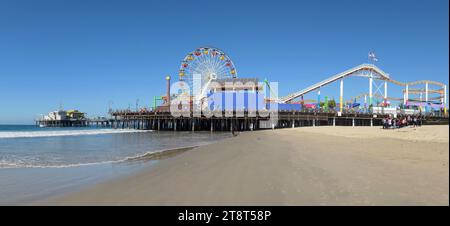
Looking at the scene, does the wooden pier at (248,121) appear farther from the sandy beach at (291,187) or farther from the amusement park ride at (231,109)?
the sandy beach at (291,187)

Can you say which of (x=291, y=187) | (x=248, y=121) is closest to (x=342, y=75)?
(x=248, y=121)

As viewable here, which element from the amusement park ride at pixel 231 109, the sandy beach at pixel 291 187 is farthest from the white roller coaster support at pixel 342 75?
the sandy beach at pixel 291 187

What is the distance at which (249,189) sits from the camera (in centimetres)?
487

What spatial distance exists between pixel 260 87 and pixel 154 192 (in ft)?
191

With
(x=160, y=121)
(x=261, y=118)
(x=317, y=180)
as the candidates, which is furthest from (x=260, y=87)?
(x=317, y=180)

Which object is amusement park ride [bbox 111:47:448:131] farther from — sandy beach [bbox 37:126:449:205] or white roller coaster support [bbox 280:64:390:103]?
sandy beach [bbox 37:126:449:205]

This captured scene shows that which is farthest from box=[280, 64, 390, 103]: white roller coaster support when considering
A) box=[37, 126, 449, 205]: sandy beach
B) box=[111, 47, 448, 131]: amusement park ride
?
box=[37, 126, 449, 205]: sandy beach

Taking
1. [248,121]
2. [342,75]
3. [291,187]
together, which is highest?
[342,75]

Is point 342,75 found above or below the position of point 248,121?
above

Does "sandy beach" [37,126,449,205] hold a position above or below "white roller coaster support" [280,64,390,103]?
below

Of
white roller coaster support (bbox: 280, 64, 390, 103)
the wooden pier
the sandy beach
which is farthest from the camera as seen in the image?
white roller coaster support (bbox: 280, 64, 390, 103)

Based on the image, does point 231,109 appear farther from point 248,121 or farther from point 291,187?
point 291,187
